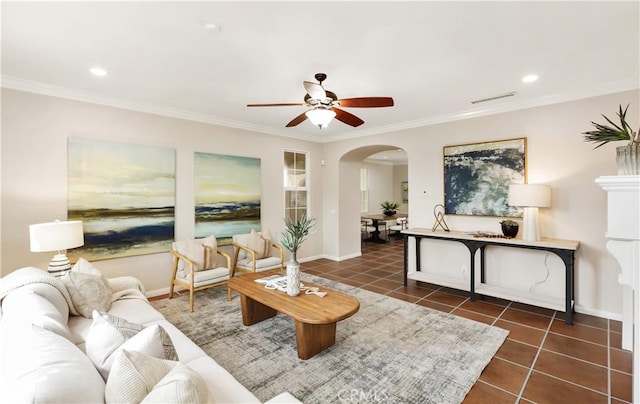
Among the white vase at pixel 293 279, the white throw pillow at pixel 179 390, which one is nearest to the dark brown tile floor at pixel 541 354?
the white vase at pixel 293 279

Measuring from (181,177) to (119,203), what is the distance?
88cm

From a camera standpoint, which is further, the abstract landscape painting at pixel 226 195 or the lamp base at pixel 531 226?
the abstract landscape painting at pixel 226 195

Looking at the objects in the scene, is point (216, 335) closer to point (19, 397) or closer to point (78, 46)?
point (19, 397)

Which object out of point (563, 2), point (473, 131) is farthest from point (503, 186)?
point (563, 2)

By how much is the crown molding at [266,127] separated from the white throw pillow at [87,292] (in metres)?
2.28

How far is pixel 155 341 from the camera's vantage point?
4.60 ft

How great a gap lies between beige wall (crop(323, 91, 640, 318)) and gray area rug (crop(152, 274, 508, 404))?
1.33 meters

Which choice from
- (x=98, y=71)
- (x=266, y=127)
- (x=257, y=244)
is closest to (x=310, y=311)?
(x=257, y=244)

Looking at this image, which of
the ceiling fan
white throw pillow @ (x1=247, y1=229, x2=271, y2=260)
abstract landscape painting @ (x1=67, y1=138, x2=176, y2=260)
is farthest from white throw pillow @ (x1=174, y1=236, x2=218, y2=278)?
the ceiling fan

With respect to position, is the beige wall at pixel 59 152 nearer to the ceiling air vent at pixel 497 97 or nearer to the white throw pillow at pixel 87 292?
the white throw pillow at pixel 87 292

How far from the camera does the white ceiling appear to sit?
6.67 feet

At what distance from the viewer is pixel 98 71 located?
2.99 meters

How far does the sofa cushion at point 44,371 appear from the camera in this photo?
92 centimetres

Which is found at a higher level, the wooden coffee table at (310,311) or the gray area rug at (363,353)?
the wooden coffee table at (310,311)
